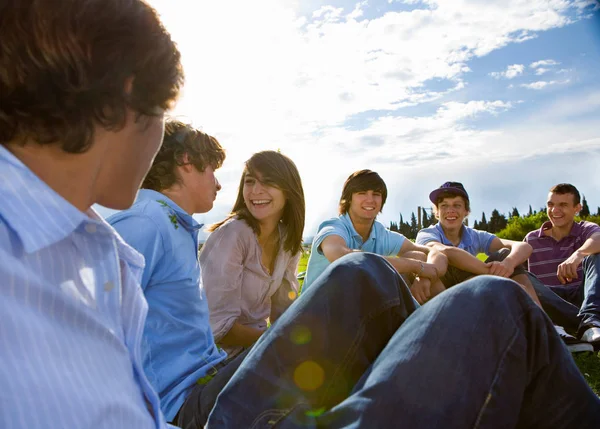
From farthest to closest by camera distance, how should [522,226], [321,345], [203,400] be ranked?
[522,226] → [203,400] → [321,345]

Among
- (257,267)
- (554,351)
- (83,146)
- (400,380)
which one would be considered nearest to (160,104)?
(83,146)

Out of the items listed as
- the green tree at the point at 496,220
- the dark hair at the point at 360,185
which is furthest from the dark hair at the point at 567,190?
the green tree at the point at 496,220

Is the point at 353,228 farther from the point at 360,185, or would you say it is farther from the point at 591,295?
the point at 591,295

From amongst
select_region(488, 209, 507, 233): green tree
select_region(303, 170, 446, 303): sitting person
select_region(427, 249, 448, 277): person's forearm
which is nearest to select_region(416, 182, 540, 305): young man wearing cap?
select_region(427, 249, 448, 277): person's forearm

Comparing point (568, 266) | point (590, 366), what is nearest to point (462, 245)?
point (568, 266)

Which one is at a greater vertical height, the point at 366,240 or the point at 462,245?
the point at 366,240

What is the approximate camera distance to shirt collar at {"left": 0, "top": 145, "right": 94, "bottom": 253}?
0.99 meters

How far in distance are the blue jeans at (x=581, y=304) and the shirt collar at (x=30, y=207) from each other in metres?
5.61

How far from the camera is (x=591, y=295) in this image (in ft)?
18.0

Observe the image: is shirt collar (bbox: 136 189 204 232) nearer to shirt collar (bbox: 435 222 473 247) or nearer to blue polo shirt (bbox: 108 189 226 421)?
blue polo shirt (bbox: 108 189 226 421)

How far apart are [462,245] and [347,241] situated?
2070 millimetres

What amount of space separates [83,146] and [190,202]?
195 centimetres

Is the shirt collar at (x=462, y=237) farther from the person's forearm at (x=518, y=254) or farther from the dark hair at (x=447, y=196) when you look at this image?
the person's forearm at (x=518, y=254)

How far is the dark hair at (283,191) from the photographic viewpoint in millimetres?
4148
